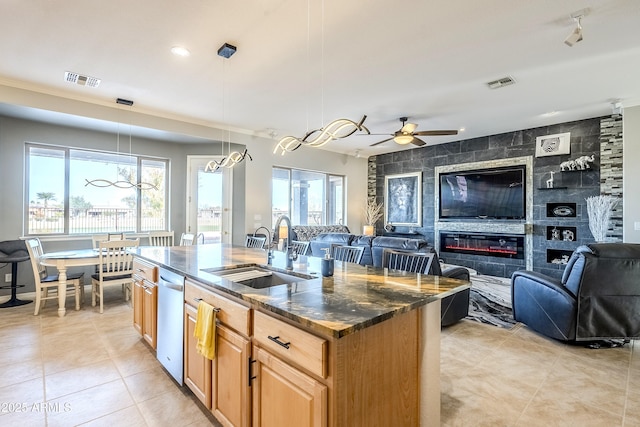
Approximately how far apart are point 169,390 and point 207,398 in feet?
2.02

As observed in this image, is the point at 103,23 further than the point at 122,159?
No

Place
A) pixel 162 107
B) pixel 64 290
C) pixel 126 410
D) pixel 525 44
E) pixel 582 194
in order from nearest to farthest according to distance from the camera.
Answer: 1. pixel 126 410
2. pixel 525 44
3. pixel 64 290
4. pixel 162 107
5. pixel 582 194

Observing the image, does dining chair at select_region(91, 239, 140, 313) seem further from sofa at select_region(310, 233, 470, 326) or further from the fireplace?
the fireplace

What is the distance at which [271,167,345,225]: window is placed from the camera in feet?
23.2

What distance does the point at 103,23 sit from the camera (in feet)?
8.83

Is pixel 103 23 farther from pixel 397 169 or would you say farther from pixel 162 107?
pixel 397 169

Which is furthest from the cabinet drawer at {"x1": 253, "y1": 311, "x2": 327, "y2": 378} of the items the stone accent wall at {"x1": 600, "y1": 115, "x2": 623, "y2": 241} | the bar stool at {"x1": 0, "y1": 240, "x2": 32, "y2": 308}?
the stone accent wall at {"x1": 600, "y1": 115, "x2": 623, "y2": 241}

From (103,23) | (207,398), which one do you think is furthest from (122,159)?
(207,398)

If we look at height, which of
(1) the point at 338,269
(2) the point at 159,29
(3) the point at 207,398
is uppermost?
(2) the point at 159,29

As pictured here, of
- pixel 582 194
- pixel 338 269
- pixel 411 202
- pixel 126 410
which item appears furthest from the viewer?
pixel 411 202

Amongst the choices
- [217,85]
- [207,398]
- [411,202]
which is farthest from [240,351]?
[411,202]

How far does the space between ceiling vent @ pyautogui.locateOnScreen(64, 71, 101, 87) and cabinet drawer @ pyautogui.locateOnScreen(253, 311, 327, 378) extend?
4.03 m

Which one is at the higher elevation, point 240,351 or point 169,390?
point 240,351

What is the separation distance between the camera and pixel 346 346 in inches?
46.2
